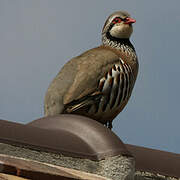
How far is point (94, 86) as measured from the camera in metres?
6.39

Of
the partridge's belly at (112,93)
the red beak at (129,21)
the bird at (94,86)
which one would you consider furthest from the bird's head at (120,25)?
the partridge's belly at (112,93)

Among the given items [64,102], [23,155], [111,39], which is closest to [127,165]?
[23,155]

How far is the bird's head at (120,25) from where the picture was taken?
7402mm

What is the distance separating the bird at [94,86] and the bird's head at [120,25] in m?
0.41

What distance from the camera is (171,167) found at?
5.08m

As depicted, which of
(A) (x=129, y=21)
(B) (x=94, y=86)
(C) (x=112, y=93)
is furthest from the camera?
(A) (x=129, y=21)

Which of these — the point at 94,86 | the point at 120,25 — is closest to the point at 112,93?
the point at 94,86

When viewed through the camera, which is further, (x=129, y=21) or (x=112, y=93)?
(x=129, y=21)

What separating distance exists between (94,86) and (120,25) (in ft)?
4.34

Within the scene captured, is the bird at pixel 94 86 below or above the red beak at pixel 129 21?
below

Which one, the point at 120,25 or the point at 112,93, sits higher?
the point at 120,25

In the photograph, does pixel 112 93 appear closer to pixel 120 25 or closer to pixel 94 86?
pixel 94 86

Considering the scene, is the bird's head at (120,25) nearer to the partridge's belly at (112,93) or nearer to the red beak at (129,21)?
the red beak at (129,21)

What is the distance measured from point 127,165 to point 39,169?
36.4 inches
